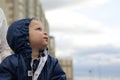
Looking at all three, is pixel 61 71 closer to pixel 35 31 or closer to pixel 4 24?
pixel 35 31

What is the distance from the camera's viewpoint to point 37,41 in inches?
181

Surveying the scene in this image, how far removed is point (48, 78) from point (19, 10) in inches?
3540

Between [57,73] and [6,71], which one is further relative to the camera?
[57,73]

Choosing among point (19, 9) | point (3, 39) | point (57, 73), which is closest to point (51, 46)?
point (19, 9)

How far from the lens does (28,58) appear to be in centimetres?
457

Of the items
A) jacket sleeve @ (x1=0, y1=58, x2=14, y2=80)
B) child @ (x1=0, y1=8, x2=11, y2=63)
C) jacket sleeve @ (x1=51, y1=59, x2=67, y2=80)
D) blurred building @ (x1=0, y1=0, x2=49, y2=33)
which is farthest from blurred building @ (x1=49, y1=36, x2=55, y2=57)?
jacket sleeve @ (x1=0, y1=58, x2=14, y2=80)

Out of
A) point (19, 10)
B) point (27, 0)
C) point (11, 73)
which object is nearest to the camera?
point (11, 73)

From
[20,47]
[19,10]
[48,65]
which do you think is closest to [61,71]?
[48,65]

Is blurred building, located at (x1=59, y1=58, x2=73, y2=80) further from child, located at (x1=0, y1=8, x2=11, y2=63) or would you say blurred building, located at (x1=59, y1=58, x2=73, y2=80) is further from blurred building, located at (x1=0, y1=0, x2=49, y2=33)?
child, located at (x1=0, y1=8, x2=11, y2=63)

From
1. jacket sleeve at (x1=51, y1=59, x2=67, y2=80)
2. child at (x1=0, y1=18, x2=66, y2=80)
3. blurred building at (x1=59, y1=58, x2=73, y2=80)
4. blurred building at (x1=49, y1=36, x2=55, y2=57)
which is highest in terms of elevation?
child at (x1=0, y1=18, x2=66, y2=80)

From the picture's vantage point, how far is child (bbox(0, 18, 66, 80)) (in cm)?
450

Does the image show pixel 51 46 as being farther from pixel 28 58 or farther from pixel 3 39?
pixel 28 58

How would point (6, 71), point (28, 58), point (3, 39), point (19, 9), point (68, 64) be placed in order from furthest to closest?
point (68, 64), point (19, 9), point (3, 39), point (28, 58), point (6, 71)

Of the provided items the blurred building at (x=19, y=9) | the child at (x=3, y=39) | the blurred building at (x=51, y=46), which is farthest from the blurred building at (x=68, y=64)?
the child at (x=3, y=39)
